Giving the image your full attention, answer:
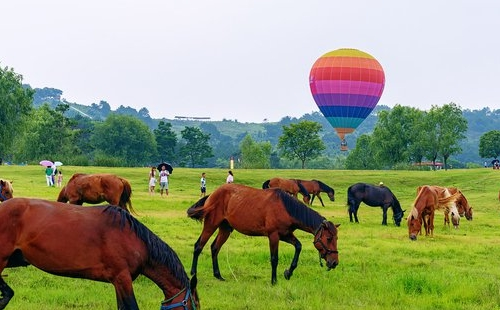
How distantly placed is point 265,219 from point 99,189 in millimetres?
9836

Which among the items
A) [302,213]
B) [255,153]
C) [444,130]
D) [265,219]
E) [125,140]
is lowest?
[265,219]

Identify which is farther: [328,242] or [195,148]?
[195,148]

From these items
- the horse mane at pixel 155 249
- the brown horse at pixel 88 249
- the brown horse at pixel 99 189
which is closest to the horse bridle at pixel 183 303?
the brown horse at pixel 88 249

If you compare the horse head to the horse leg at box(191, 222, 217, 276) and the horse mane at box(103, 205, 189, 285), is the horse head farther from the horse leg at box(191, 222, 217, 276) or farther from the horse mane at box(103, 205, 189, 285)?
the horse mane at box(103, 205, 189, 285)

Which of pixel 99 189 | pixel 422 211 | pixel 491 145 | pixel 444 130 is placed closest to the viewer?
pixel 99 189

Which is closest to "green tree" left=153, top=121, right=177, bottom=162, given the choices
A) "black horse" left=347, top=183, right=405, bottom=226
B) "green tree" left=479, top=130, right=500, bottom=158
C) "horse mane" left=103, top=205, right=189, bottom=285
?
"green tree" left=479, top=130, right=500, bottom=158

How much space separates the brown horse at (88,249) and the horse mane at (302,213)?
5.25 metres

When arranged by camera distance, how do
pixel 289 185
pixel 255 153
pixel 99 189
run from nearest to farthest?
pixel 99 189
pixel 289 185
pixel 255 153

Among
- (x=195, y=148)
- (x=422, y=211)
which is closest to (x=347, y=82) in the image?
(x=422, y=211)

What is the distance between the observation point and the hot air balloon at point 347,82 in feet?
214

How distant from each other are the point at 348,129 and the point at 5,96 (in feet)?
132

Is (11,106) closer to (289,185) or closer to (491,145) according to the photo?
(289,185)

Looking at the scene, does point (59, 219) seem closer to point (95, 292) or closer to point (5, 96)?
point (95, 292)

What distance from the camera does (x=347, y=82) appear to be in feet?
213
